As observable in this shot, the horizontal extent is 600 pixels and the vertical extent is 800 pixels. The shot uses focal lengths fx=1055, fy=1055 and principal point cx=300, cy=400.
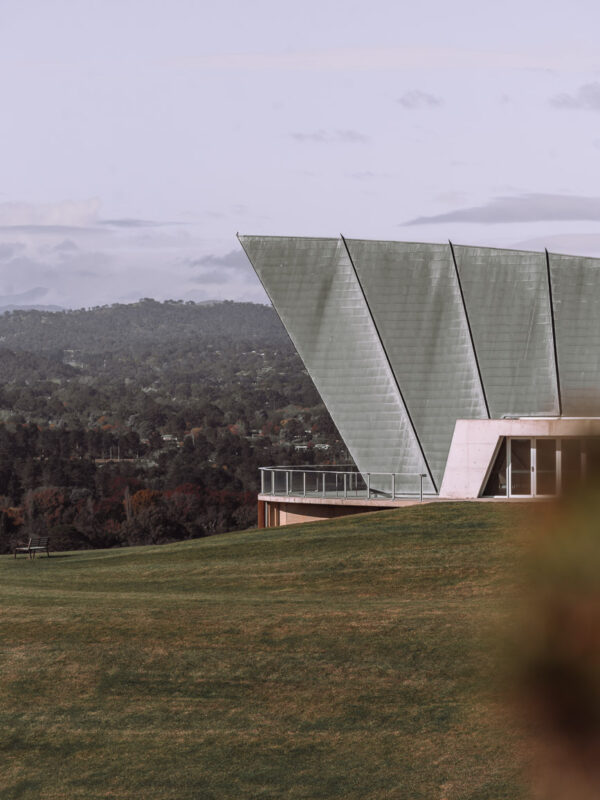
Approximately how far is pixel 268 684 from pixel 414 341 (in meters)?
21.4

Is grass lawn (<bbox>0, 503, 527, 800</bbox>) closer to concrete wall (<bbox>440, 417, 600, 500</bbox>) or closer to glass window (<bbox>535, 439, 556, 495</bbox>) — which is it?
glass window (<bbox>535, 439, 556, 495</bbox>)

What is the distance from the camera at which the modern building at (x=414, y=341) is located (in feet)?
116

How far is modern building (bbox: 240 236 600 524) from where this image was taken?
35250mm

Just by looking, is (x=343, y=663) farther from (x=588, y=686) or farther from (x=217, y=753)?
(x=588, y=686)

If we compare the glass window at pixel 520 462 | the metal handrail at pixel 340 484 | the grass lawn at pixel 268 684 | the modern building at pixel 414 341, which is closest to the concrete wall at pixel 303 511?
the modern building at pixel 414 341

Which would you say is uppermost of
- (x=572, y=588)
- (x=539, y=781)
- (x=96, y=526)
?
(x=572, y=588)

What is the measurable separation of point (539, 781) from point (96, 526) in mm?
75918

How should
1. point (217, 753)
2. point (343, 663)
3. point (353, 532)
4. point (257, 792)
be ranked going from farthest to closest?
point (353, 532), point (343, 663), point (217, 753), point (257, 792)

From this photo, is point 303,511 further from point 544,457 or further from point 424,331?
point 544,457

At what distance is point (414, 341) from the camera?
36.0 metres

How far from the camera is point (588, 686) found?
2721 mm

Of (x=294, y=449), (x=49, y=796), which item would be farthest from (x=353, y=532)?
(x=294, y=449)

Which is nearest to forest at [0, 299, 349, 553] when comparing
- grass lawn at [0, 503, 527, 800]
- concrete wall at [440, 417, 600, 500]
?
concrete wall at [440, 417, 600, 500]

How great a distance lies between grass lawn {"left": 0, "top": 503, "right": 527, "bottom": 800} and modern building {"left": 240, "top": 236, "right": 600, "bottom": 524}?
10.6 metres
